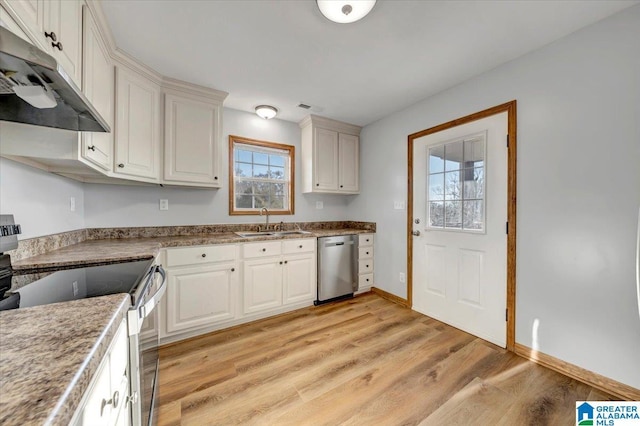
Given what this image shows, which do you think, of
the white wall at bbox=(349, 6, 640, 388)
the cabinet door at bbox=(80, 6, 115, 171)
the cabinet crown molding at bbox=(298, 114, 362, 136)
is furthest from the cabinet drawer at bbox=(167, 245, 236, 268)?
the white wall at bbox=(349, 6, 640, 388)

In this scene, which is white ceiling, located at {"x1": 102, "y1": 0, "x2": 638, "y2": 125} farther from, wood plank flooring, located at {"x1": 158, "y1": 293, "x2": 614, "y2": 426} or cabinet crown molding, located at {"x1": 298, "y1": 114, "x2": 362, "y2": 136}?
wood plank flooring, located at {"x1": 158, "y1": 293, "x2": 614, "y2": 426}

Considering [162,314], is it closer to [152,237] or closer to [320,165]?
[152,237]

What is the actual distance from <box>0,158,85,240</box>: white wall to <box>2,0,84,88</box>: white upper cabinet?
610 millimetres

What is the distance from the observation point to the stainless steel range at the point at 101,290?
806 millimetres

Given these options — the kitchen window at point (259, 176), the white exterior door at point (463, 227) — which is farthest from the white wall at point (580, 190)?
the kitchen window at point (259, 176)

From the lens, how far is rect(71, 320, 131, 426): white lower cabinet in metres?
0.48

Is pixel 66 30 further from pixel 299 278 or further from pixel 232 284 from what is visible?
pixel 299 278

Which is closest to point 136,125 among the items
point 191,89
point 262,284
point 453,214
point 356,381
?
point 191,89

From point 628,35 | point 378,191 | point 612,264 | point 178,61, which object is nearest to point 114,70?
point 178,61

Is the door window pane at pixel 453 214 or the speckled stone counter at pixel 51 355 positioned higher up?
the door window pane at pixel 453 214

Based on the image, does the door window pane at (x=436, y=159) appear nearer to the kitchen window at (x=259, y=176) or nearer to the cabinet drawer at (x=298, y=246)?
the cabinet drawer at (x=298, y=246)

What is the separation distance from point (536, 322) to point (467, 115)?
1.83m

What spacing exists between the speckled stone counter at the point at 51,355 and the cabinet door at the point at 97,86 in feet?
3.75

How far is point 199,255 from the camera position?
218cm
